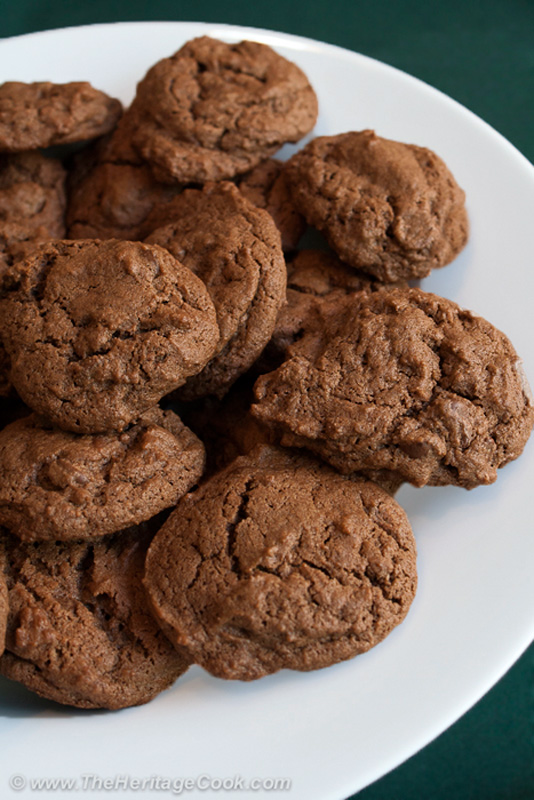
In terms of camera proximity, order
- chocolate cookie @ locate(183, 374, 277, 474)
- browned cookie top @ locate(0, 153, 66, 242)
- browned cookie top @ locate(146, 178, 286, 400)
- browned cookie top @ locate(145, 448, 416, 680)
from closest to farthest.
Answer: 1. browned cookie top @ locate(145, 448, 416, 680)
2. browned cookie top @ locate(146, 178, 286, 400)
3. chocolate cookie @ locate(183, 374, 277, 474)
4. browned cookie top @ locate(0, 153, 66, 242)

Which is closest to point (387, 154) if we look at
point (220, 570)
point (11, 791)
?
point (220, 570)

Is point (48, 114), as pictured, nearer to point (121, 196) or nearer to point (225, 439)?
point (121, 196)

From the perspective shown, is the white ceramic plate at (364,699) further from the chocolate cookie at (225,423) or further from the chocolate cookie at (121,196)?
the chocolate cookie at (121,196)

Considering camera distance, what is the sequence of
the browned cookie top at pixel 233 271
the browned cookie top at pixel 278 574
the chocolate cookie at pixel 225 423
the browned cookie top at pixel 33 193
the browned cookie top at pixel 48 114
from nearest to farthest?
1. the browned cookie top at pixel 278 574
2. the browned cookie top at pixel 233 271
3. the chocolate cookie at pixel 225 423
4. the browned cookie top at pixel 48 114
5. the browned cookie top at pixel 33 193

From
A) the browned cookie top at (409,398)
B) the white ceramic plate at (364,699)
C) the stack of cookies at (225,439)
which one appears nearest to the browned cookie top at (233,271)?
the stack of cookies at (225,439)

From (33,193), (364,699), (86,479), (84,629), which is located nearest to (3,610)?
(84,629)

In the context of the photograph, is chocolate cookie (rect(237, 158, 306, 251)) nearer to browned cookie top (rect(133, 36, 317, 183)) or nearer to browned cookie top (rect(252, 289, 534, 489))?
browned cookie top (rect(133, 36, 317, 183))

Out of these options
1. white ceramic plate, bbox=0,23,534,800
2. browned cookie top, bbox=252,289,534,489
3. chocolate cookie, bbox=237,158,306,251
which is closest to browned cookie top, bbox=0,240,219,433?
browned cookie top, bbox=252,289,534,489
